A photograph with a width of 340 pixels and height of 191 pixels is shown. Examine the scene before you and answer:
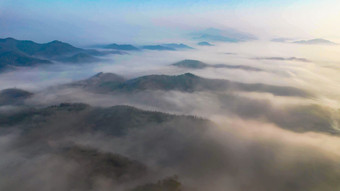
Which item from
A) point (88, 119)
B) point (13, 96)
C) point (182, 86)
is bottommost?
point (88, 119)

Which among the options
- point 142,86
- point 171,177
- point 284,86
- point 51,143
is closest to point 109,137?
point 51,143

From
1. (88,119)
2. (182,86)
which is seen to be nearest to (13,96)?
(88,119)

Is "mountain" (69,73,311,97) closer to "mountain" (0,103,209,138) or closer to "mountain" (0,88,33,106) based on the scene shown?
"mountain" (0,103,209,138)

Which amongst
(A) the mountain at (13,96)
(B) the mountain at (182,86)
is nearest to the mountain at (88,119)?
(A) the mountain at (13,96)

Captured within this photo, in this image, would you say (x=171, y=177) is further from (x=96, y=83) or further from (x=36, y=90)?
(x=36, y=90)

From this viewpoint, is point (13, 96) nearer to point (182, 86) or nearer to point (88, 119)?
point (88, 119)
